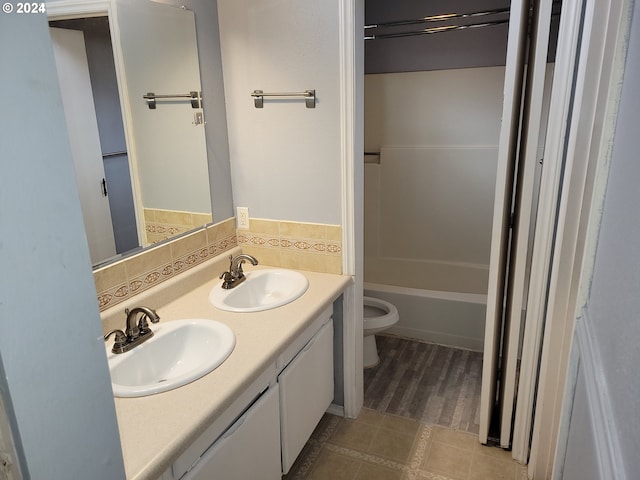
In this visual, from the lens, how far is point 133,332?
1473 millimetres

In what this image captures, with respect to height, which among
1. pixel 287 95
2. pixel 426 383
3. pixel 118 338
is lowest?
pixel 426 383

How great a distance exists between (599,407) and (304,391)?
1267 mm

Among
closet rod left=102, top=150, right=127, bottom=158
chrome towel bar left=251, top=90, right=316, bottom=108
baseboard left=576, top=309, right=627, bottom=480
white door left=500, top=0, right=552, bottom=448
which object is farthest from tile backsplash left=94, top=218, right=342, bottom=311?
baseboard left=576, top=309, right=627, bottom=480

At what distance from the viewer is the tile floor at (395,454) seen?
1966 millimetres

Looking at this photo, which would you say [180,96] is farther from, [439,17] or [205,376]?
[439,17]

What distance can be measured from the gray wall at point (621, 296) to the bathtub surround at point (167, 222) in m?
1.51

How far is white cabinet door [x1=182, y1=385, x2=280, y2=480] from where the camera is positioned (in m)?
1.27

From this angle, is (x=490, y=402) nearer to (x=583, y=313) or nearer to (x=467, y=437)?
(x=467, y=437)

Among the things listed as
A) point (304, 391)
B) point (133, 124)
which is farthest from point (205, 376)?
point (133, 124)

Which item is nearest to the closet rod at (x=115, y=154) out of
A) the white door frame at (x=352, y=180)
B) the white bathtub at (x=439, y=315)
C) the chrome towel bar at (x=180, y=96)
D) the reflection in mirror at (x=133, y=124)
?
the reflection in mirror at (x=133, y=124)

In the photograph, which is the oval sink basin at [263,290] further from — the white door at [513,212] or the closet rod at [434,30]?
the closet rod at [434,30]

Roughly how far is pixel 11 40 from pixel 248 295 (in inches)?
61.2

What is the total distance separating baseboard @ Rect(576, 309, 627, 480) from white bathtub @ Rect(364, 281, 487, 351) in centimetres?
198

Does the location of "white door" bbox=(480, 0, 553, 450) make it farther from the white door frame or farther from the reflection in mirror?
the reflection in mirror
